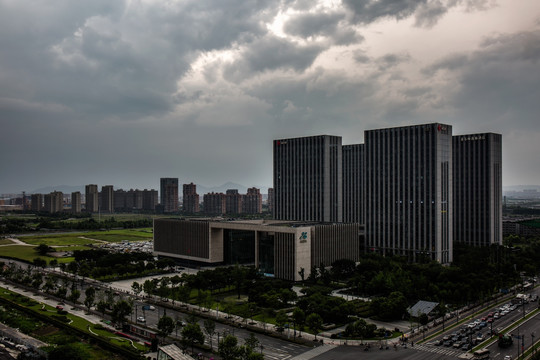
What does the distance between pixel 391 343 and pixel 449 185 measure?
66.2 metres

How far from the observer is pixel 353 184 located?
163 meters

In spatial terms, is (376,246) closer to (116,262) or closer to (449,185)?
(449,185)

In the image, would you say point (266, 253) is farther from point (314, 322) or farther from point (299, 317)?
point (314, 322)

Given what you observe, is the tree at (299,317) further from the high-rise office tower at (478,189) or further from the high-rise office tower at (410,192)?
the high-rise office tower at (478,189)

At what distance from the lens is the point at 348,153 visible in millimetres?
165375

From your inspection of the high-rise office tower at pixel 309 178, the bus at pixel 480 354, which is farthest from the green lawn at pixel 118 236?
the bus at pixel 480 354

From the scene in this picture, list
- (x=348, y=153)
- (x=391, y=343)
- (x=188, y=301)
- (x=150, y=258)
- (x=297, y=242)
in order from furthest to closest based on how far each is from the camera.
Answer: (x=348, y=153)
(x=150, y=258)
(x=297, y=242)
(x=188, y=301)
(x=391, y=343)

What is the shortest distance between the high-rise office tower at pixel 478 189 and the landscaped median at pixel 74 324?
354ft

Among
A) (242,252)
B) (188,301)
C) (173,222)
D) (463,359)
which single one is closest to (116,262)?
(173,222)

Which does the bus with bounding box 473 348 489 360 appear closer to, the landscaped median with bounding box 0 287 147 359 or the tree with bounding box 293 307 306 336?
the tree with bounding box 293 307 306 336

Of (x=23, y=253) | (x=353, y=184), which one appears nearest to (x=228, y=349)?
(x=23, y=253)

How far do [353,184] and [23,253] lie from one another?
109477 millimetres

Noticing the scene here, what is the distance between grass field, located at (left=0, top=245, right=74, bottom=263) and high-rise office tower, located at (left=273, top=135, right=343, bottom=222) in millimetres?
68857

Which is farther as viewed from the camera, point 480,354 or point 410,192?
point 410,192
